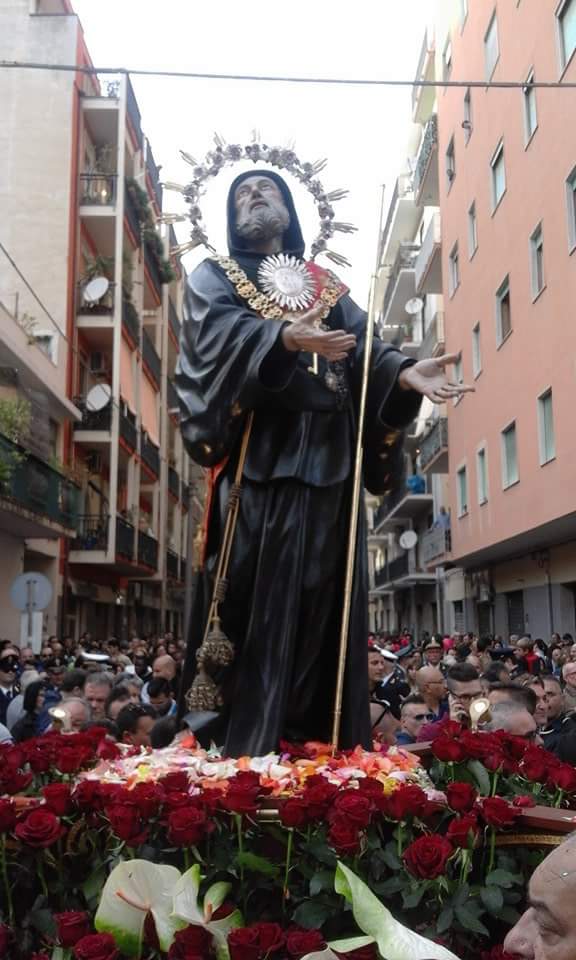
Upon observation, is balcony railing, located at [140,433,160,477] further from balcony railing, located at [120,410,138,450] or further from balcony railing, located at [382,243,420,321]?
balcony railing, located at [382,243,420,321]

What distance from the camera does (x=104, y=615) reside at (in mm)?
31719

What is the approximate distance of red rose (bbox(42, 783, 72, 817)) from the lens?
2771mm

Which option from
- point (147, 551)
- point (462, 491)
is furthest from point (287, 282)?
point (147, 551)

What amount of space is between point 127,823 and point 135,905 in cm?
21

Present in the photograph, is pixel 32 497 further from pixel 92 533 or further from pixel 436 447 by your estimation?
pixel 436 447

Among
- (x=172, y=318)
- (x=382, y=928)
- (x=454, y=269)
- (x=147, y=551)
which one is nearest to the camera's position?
(x=382, y=928)

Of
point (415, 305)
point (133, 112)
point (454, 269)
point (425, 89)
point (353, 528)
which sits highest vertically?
point (425, 89)

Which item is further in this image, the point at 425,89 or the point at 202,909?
the point at 425,89

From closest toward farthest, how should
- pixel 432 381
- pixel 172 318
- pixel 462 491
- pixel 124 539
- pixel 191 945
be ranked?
pixel 191 945 < pixel 432 381 < pixel 462 491 < pixel 124 539 < pixel 172 318

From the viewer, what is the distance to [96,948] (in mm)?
2312

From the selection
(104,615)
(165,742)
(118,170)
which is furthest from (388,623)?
(165,742)

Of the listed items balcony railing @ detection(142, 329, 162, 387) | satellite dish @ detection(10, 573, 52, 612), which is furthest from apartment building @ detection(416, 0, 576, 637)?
balcony railing @ detection(142, 329, 162, 387)

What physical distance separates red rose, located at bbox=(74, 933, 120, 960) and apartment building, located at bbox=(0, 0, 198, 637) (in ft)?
72.6

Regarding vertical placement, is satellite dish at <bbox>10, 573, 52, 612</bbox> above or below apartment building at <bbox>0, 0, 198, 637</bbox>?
below
